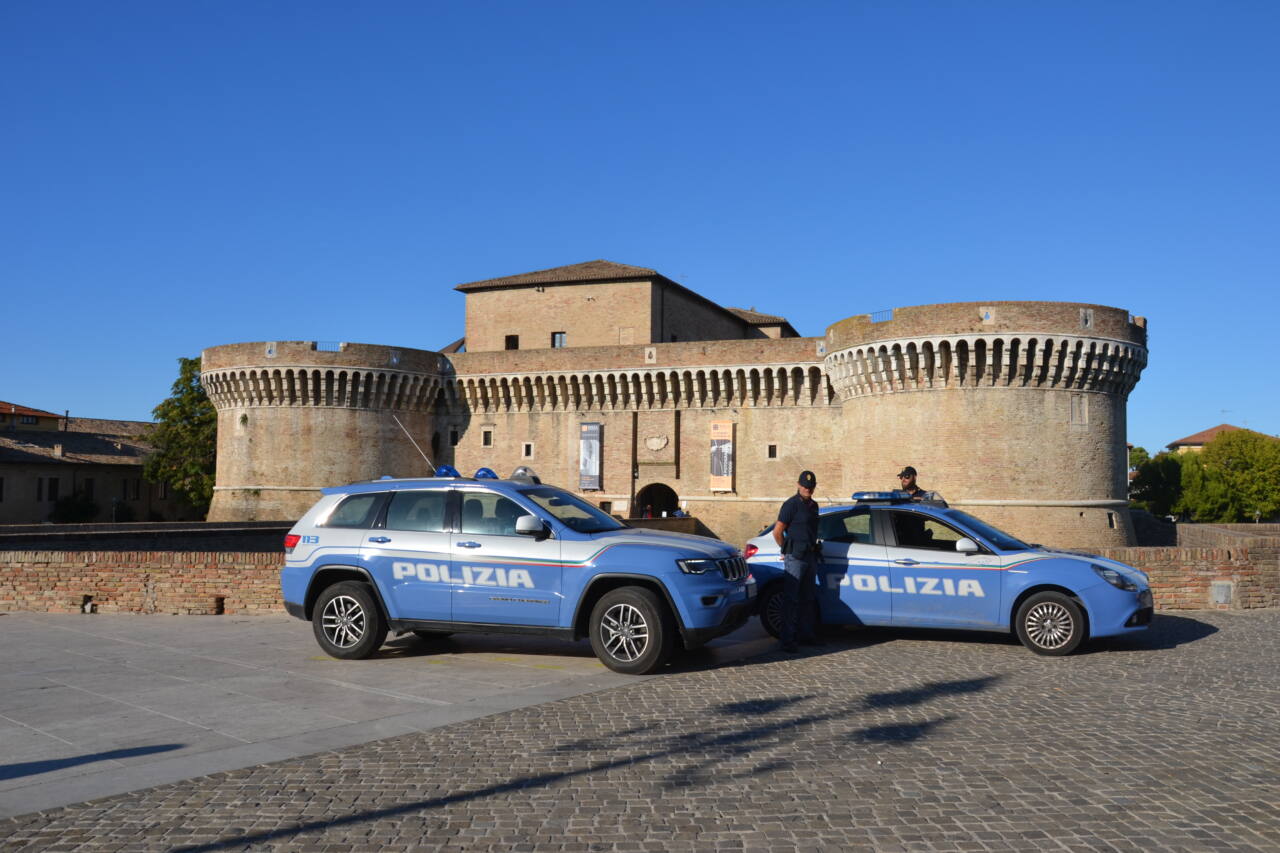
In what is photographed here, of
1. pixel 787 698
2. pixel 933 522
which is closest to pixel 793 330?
pixel 933 522

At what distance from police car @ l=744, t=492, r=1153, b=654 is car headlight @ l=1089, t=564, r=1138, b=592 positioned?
1cm

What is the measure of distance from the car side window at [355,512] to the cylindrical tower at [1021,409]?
858 inches

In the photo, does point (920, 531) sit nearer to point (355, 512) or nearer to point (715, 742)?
point (715, 742)

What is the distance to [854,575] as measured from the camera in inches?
420

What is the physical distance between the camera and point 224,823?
474 cm

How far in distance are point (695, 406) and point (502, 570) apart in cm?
2892

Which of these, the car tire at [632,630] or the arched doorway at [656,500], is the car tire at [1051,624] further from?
the arched doorway at [656,500]

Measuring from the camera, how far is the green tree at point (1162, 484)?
3221 inches

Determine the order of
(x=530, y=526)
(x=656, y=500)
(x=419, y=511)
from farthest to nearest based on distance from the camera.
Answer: (x=656, y=500), (x=419, y=511), (x=530, y=526)

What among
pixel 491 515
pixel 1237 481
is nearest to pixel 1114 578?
pixel 491 515

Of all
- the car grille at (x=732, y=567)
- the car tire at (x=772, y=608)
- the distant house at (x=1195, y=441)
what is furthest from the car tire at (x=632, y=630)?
the distant house at (x=1195, y=441)

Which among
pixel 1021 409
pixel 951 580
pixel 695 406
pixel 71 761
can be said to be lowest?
pixel 71 761

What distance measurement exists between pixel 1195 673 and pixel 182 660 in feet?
31.8

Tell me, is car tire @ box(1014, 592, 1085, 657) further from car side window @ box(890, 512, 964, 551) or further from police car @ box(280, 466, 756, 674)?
police car @ box(280, 466, 756, 674)
